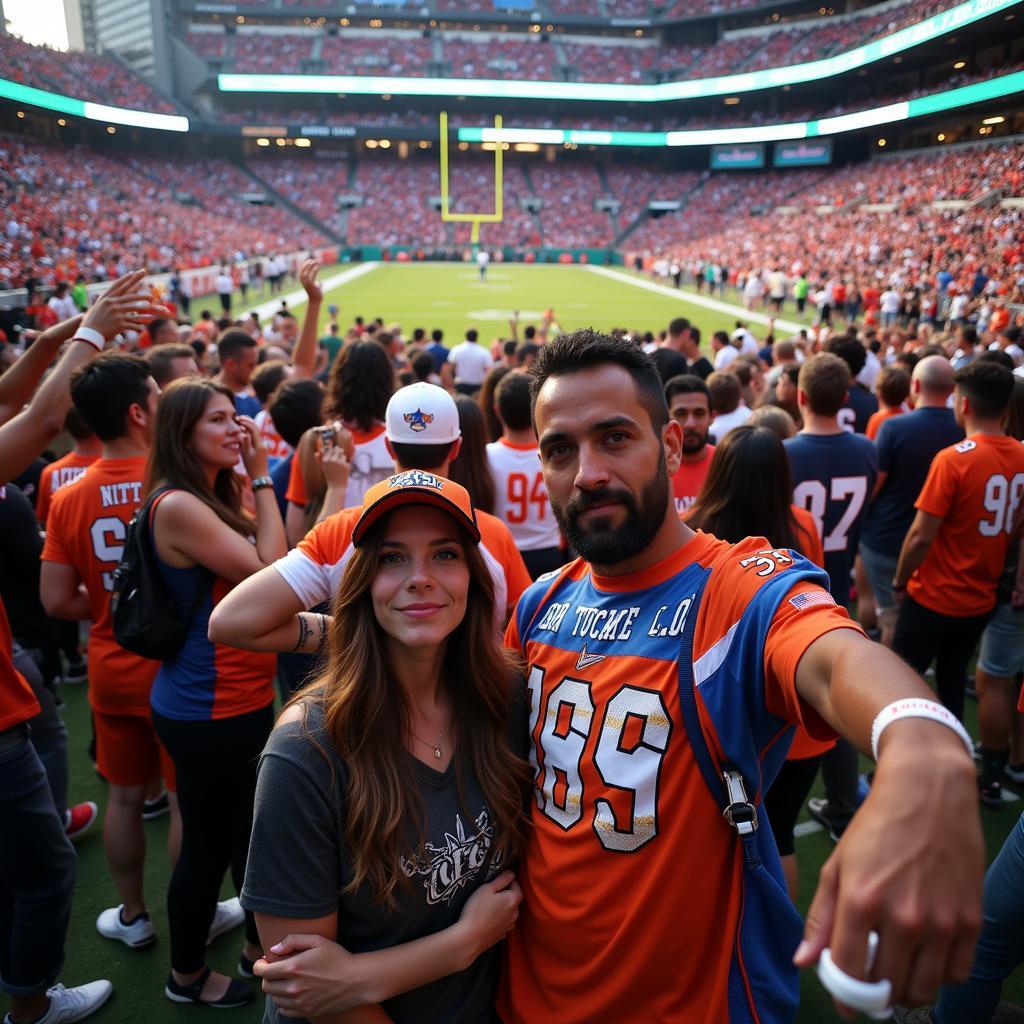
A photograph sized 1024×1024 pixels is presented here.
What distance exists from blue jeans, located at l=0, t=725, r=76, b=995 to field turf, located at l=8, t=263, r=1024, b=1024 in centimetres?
46

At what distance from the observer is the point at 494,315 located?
24.7 metres

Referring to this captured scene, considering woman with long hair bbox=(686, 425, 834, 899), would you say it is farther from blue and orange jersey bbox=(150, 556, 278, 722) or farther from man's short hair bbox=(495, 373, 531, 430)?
blue and orange jersey bbox=(150, 556, 278, 722)

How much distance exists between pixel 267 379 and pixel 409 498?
5104mm

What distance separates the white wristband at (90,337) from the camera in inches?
122

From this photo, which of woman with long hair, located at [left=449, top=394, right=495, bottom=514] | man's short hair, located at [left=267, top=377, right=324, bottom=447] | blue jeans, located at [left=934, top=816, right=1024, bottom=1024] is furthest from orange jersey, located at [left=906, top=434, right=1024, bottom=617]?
man's short hair, located at [left=267, top=377, right=324, bottom=447]

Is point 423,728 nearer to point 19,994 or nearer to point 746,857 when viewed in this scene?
point 746,857

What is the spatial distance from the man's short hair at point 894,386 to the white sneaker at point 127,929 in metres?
6.20

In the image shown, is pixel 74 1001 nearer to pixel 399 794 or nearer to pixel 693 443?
pixel 399 794

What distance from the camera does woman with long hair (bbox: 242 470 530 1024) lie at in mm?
1560

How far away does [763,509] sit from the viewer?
3.04 meters

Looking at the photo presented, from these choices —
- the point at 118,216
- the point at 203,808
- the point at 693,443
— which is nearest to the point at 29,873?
the point at 203,808

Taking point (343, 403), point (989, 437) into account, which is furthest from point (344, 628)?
point (989, 437)

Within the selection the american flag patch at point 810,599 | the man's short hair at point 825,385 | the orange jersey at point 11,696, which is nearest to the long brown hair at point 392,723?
the american flag patch at point 810,599

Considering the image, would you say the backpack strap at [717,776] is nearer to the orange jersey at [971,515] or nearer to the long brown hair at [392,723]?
the long brown hair at [392,723]
